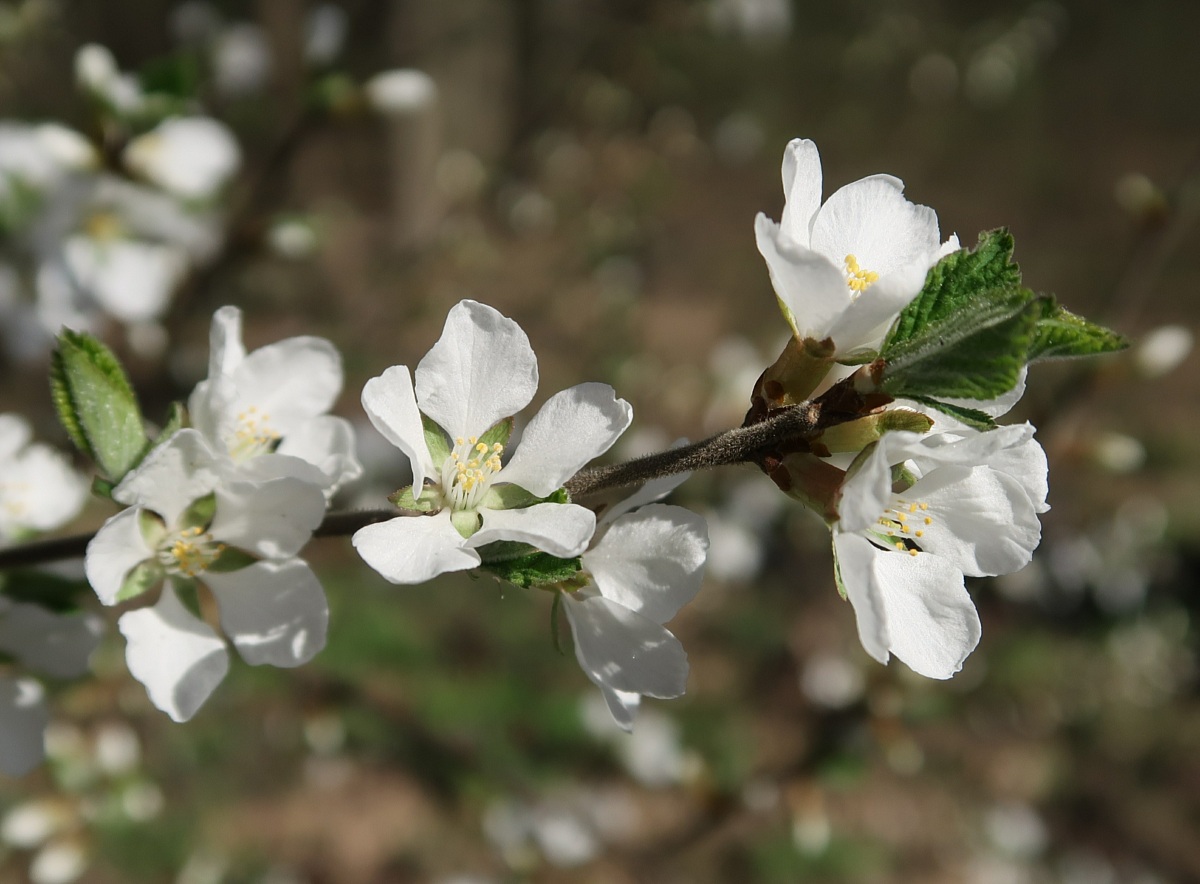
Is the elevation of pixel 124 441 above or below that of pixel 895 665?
above

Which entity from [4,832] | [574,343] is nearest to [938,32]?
[574,343]

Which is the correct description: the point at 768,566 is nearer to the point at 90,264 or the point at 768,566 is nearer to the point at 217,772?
the point at 217,772

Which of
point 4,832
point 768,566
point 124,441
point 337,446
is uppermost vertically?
point 124,441

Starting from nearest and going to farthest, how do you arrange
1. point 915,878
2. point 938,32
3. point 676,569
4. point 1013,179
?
point 676,569 < point 915,878 < point 938,32 < point 1013,179

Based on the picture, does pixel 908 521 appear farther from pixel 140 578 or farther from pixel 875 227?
pixel 140 578

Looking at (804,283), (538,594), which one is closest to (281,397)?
(804,283)

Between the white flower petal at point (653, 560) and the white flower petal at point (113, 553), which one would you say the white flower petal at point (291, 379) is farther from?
the white flower petal at point (653, 560)
